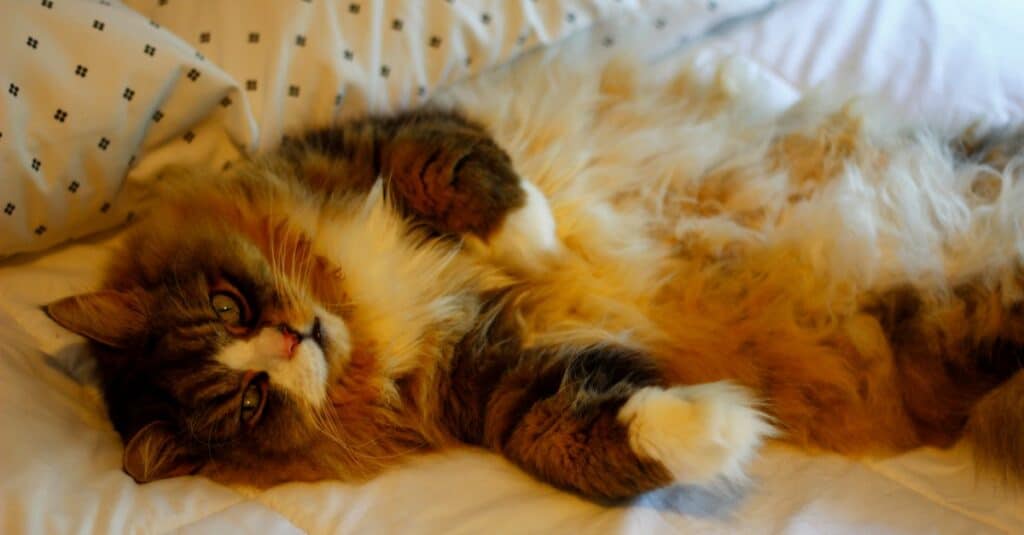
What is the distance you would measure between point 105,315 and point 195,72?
1.60ft

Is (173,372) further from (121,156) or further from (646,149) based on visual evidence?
(646,149)

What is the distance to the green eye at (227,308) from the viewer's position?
128cm

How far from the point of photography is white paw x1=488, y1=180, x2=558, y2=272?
1.41 metres

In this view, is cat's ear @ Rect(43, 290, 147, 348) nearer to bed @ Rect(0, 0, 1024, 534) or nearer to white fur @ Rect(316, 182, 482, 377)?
bed @ Rect(0, 0, 1024, 534)

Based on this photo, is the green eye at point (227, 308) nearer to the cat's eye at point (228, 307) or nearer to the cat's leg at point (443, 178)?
the cat's eye at point (228, 307)

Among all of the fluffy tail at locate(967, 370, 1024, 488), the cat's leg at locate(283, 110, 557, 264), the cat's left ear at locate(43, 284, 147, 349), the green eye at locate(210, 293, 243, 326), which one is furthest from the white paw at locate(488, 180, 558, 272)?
the fluffy tail at locate(967, 370, 1024, 488)

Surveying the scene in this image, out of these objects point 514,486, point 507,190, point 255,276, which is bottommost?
point 514,486

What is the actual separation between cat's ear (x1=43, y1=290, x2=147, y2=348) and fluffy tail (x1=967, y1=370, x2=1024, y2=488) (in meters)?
1.29

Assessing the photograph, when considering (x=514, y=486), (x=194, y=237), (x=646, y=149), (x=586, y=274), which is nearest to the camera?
(x=514, y=486)

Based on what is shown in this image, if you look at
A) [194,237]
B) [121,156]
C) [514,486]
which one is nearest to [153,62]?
[121,156]

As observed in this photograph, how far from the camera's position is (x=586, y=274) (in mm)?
1467

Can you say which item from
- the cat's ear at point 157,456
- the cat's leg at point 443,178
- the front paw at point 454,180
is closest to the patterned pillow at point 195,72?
the cat's leg at point 443,178

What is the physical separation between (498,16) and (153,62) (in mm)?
667

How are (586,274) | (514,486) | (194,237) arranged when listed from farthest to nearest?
(586,274) → (194,237) → (514,486)
